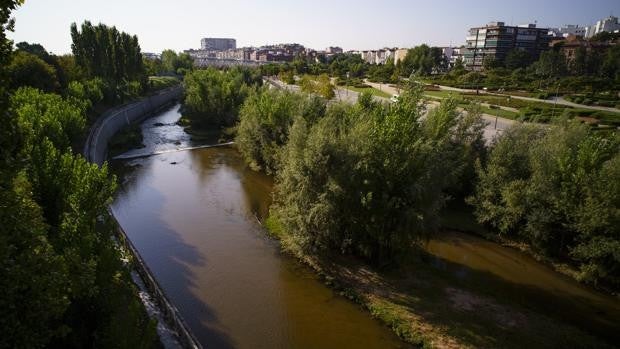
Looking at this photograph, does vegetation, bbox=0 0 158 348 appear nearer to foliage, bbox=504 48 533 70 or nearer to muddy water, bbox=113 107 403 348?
muddy water, bbox=113 107 403 348

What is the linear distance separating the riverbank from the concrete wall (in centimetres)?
2502

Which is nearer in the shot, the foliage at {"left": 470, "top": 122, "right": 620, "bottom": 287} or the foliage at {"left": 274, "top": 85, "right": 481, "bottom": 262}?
the foliage at {"left": 274, "top": 85, "right": 481, "bottom": 262}

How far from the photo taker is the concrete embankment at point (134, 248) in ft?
47.6

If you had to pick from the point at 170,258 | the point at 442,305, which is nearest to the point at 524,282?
the point at 442,305

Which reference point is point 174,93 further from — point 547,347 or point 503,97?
point 547,347

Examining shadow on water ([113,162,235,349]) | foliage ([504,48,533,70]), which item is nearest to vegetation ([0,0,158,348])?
shadow on water ([113,162,235,349])

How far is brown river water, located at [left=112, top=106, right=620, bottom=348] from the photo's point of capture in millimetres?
17219

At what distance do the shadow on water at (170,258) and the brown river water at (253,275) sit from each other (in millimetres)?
54

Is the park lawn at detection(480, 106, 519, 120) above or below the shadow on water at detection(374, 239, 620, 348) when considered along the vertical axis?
above

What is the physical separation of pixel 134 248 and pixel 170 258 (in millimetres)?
2698

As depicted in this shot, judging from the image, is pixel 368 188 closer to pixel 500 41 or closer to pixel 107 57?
pixel 107 57

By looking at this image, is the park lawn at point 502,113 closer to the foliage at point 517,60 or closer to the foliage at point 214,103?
the foliage at point 214,103

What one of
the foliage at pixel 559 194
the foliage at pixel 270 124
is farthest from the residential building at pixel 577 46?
the foliage at pixel 559 194

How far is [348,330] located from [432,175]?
28.2 feet
